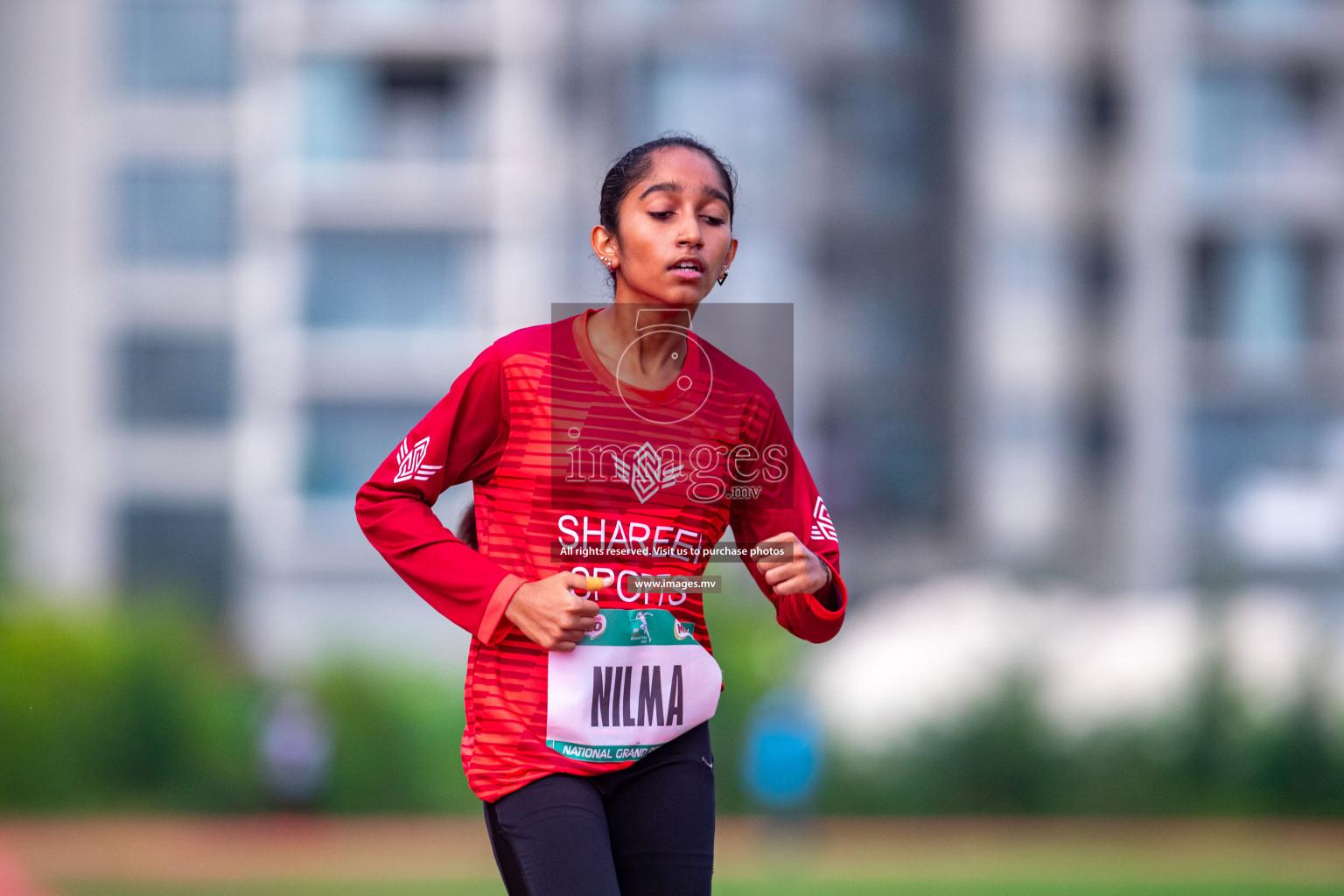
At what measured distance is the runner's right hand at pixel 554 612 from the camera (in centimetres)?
254

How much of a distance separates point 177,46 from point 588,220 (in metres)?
9.89

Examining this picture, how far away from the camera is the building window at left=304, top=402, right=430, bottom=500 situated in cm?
3116

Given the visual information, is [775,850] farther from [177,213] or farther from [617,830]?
[177,213]

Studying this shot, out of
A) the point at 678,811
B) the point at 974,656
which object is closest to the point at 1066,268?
the point at 974,656

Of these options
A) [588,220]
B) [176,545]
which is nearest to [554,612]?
[588,220]

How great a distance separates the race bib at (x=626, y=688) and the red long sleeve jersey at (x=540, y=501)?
2cm

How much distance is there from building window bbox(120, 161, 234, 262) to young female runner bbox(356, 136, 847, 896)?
31.1 m

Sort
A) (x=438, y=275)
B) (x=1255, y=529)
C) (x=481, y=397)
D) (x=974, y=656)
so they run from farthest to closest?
(x=438, y=275)
(x=1255, y=529)
(x=974, y=656)
(x=481, y=397)

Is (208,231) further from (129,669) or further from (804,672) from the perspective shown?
(804,672)

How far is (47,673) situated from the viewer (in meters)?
20.0

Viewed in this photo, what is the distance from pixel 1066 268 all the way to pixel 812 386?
5567 millimetres

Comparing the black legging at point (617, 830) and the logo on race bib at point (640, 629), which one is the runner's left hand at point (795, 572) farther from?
the black legging at point (617, 830)

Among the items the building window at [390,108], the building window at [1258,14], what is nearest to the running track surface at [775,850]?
the building window at [390,108]

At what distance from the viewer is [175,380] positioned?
108ft
